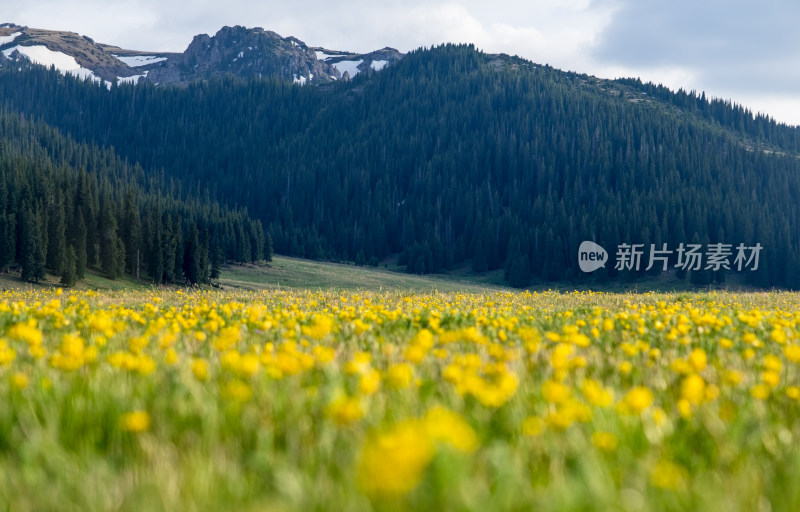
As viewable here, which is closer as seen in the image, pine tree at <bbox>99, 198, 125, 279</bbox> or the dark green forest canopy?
pine tree at <bbox>99, 198, 125, 279</bbox>

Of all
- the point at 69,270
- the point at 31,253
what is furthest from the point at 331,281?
the point at 31,253

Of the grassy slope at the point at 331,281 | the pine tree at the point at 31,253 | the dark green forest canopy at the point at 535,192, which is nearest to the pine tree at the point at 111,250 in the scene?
the grassy slope at the point at 331,281

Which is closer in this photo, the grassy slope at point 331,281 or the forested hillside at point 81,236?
the forested hillside at point 81,236

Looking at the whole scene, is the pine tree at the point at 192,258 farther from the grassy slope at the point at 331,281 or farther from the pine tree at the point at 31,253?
the pine tree at the point at 31,253

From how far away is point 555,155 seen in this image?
16788 cm

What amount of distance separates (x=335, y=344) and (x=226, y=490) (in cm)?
382

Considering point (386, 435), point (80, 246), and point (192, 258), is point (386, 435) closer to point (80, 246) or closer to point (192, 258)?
point (80, 246)

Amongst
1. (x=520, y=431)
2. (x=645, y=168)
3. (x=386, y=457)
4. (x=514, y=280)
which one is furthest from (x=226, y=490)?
(x=645, y=168)

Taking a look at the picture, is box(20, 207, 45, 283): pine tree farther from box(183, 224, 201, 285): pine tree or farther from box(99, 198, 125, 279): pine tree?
box(183, 224, 201, 285): pine tree

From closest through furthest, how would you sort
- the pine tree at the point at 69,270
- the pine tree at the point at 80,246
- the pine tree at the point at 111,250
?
1. the pine tree at the point at 69,270
2. the pine tree at the point at 80,246
3. the pine tree at the point at 111,250

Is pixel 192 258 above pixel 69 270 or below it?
above

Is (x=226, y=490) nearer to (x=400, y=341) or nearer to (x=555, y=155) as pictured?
(x=400, y=341)

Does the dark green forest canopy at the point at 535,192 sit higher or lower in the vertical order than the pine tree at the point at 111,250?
higher

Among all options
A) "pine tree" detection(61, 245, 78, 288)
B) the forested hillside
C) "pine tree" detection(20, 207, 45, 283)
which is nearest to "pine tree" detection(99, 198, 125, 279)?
the forested hillside
